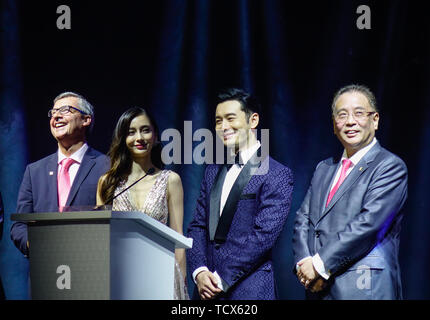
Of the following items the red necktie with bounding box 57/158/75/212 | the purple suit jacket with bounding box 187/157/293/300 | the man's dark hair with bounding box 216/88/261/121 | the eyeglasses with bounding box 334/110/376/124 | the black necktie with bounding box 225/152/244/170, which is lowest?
the purple suit jacket with bounding box 187/157/293/300

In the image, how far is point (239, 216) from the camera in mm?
3020

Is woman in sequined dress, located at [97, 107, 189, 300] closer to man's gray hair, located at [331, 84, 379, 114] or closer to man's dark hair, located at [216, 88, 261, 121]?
man's dark hair, located at [216, 88, 261, 121]

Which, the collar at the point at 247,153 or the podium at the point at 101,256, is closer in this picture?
the podium at the point at 101,256

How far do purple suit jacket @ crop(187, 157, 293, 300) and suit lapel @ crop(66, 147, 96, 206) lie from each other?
29.5 inches

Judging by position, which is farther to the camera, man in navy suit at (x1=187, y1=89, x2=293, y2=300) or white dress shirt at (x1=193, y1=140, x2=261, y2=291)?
white dress shirt at (x1=193, y1=140, x2=261, y2=291)

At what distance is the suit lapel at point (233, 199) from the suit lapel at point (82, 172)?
0.92 meters

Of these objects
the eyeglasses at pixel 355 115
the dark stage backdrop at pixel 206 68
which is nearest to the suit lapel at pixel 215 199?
the eyeglasses at pixel 355 115

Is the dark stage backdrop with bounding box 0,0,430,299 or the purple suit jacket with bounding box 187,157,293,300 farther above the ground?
the dark stage backdrop with bounding box 0,0,430,299

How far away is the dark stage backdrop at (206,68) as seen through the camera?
3828 millimetres

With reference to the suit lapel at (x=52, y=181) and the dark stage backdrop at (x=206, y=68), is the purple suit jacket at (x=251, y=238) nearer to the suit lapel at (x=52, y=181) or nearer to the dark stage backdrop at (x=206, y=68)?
the suit lapel at (x=52, y=181)

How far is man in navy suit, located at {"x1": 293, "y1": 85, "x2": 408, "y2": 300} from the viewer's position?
2748mm

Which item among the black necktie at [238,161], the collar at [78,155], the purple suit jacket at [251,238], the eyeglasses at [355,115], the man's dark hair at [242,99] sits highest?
the man's dark hair at [242,99]

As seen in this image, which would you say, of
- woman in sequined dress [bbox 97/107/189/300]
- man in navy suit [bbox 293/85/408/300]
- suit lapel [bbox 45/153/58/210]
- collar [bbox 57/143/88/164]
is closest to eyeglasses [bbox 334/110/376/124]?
man in navy suit [bbox 293/85/408/300]

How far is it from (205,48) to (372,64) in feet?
3.74
